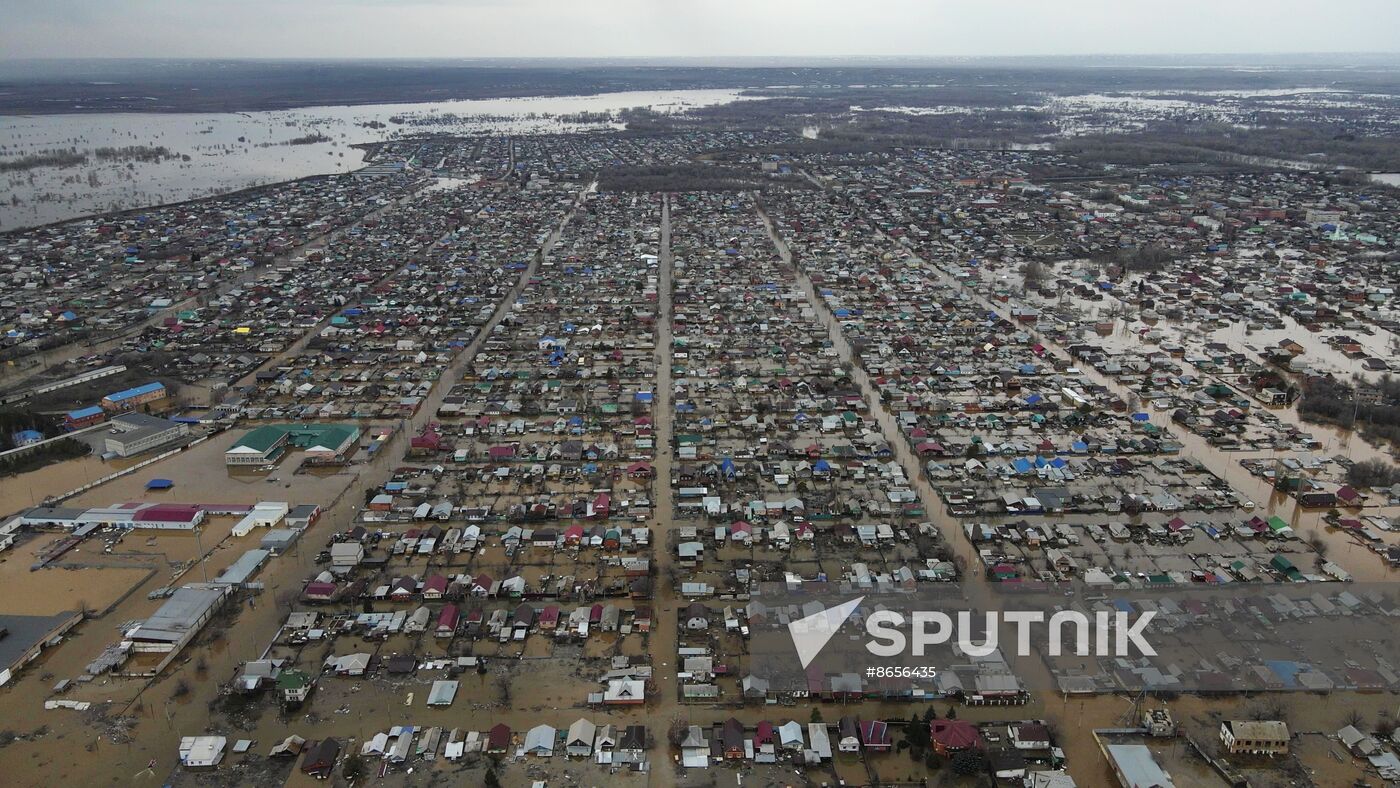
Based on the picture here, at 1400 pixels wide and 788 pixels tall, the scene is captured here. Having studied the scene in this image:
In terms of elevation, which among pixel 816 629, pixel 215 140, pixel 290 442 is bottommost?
pixel 816 629

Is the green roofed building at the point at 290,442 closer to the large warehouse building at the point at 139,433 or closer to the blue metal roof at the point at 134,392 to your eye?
the large warehouse building at the point at 139,433

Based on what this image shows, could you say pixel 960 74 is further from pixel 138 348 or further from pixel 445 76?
pixel 138 348

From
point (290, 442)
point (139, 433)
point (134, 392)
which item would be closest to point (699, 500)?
point (290, 442)

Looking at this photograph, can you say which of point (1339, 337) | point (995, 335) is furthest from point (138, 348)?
point (1339, 337)

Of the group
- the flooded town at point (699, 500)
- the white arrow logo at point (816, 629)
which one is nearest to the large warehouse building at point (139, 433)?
the flooded town at point (699, 500)

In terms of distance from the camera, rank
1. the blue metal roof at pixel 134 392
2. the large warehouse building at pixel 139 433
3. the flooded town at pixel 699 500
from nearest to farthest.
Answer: the flooded town at pixel 699 500, the large warehouse building at pixel 139 433, the blue metal roof at pixel 134 392

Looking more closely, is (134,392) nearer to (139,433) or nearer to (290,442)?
(139,433)
